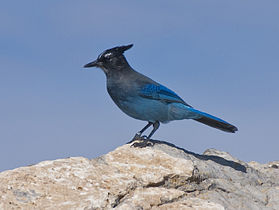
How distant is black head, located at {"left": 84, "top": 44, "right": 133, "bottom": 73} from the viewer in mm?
8547

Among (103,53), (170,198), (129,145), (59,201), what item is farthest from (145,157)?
(103,53)

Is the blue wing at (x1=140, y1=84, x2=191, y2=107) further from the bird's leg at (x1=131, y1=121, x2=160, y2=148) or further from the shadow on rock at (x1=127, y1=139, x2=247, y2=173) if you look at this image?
the shadow on rock at (x1=127, y1=139, x2=247, y2=173)

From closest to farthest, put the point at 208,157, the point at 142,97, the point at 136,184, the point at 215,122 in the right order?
1. the point at 136,184
2. the point at 208,157
3. the point at 142,97
4. the point at 215,122

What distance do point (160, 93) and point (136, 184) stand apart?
107 inches

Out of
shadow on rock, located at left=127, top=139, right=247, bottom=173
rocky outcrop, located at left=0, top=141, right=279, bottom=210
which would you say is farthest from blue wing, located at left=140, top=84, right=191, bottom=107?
rocky outcrop, located at left=0, top=141, right=279, bottom=210

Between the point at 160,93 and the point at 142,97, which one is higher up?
the point at 160,93

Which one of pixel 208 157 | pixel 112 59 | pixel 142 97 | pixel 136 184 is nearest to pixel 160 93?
pixel 142 97

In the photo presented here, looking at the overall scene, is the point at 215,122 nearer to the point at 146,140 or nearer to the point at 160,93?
the point at 160,93

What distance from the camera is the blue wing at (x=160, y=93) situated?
8.18m

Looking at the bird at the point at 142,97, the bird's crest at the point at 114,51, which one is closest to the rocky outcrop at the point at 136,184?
the bird at the point at 142,97

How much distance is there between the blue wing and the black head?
655mm

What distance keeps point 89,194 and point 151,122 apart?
2934mm

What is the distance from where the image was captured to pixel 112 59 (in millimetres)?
8562

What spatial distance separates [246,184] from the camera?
7.04 meters
